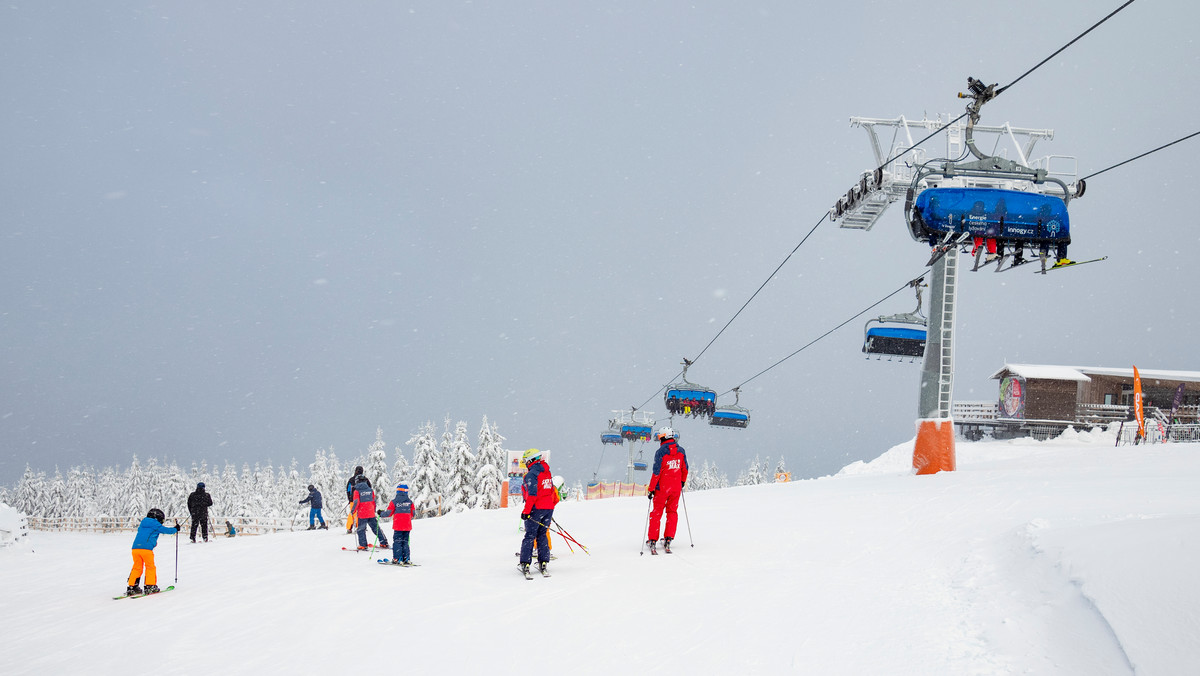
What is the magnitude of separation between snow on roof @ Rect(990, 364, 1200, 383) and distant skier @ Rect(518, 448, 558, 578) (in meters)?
39.4

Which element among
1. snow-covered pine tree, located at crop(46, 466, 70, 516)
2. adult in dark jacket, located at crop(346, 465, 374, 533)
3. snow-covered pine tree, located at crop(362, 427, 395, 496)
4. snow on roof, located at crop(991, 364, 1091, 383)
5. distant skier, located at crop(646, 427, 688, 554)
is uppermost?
snow on roof, located at crop(991, 364, 1091, 383)

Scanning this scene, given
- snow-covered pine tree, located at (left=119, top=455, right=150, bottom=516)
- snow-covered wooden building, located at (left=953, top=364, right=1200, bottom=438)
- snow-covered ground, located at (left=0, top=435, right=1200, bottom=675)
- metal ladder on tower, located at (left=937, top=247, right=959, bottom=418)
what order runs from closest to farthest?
1. snow-covered ground, located at (left=0, top=435, right=1200, bottom=675)
2. metal ladder on tower, located at (left=937, top=247, right=959, bottom=418)
3. snow-covered wooden building, located at (left=953, top=364, right=1200, bottom=438)
4. snow-covered pine tree, located at (left=119, top=455, right=150, bottom=516)

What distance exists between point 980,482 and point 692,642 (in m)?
12.1

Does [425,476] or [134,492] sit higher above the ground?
[425,476]

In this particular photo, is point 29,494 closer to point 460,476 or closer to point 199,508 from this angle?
point 460,476

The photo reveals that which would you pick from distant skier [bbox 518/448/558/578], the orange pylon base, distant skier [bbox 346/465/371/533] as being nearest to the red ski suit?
distant skier [bbox 518/448/558/578]

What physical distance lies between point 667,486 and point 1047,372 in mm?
38437

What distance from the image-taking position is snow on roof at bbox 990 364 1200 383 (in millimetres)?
40219

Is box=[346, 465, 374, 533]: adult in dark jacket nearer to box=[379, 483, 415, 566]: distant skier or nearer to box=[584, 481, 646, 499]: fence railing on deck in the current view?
box=[379, 483, 415, 566]: distant skier

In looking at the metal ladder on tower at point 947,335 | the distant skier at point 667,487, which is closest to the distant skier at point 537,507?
the distant skier at point 667,487

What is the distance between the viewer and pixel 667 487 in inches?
439

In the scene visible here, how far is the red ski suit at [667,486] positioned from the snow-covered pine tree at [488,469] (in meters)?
36.7

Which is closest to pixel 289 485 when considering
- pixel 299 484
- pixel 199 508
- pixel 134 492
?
pixel 299 484

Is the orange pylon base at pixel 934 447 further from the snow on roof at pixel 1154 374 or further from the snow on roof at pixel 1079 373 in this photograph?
the snow on roof at pixel 1154 374
